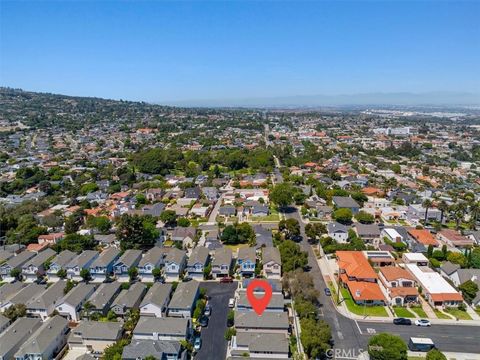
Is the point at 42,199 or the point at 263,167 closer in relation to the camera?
the point at 42,199

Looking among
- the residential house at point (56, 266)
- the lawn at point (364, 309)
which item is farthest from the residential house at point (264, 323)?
the residential house at point (56, 266)

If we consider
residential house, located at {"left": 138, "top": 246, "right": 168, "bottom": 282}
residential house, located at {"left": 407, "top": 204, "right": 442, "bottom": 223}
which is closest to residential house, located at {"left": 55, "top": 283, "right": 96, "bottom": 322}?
residential house, located at {"left": 138, "top": 246, "right": 168, "bottom": 282}

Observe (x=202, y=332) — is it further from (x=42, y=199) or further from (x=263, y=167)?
(x=263, y=167)

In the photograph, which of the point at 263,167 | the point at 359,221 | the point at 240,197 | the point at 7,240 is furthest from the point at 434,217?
the point at 7,240

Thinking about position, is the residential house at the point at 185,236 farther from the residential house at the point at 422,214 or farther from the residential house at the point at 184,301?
the residential house at the point at 422,214

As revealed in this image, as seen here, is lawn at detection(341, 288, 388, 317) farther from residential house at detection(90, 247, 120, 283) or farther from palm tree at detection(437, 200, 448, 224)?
palm tree at detection(437, 200, 448, 224)
